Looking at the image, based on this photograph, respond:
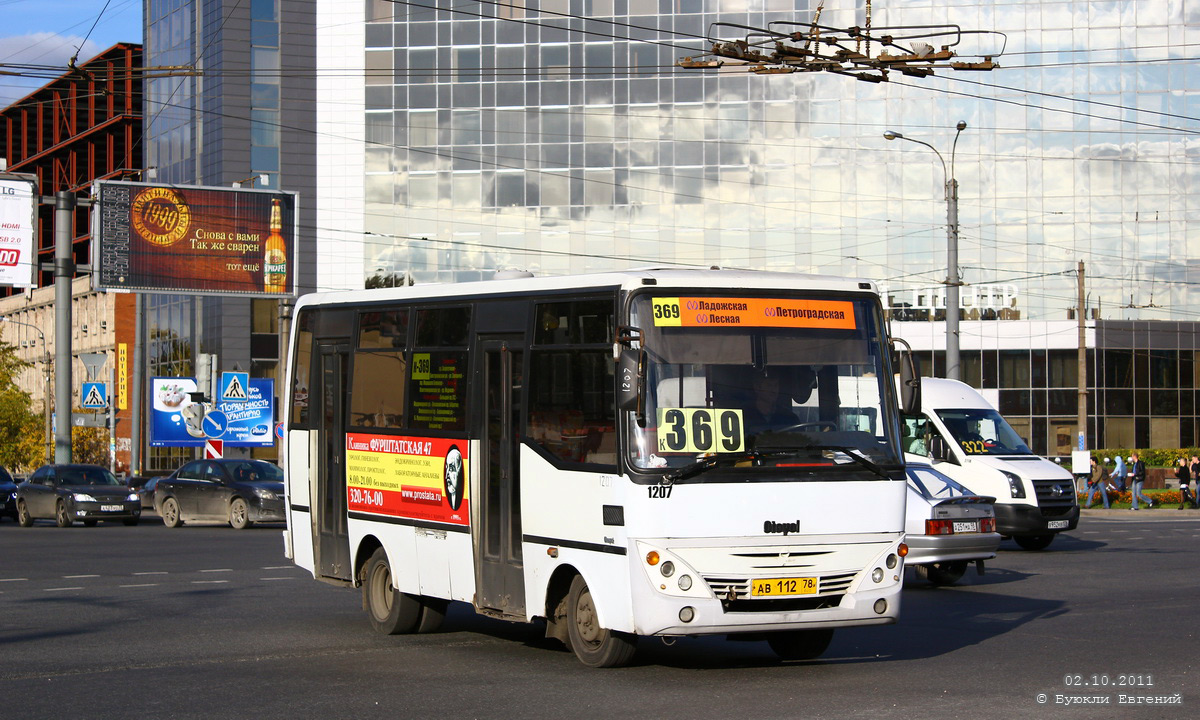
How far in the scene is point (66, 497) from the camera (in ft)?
113

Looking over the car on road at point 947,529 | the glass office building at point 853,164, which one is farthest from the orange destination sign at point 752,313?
the glass office building at point 853,164

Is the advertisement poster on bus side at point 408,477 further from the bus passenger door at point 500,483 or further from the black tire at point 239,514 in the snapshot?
the black tire at point 239,514

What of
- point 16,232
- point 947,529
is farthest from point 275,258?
point 947,529

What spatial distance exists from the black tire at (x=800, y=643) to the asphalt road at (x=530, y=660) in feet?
0.49

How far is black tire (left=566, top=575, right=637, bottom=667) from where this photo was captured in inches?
429

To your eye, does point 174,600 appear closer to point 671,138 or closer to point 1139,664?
point 1139,664

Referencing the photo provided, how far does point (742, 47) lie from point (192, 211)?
2789 centimetres

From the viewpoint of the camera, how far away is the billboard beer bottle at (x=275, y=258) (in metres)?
43.8

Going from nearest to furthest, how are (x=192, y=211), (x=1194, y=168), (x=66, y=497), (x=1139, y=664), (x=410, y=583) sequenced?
1. (x=1139, y=664)
2. (x=410, y=583)
3. (x=66, y=497)
4. (x=192, y=211)
5. (x=1194, y=168)

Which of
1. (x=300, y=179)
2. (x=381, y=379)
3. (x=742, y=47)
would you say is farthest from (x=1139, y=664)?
(x=300, y=179)

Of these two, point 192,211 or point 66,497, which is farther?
point 192,211

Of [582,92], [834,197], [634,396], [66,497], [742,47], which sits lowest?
Answer: [66,497]

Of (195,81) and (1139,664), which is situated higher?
(195,81)

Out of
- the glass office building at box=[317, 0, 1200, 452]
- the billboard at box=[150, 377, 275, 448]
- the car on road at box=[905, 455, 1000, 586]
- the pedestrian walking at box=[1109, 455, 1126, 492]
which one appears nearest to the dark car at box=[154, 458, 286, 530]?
the billboard at box=[150, 377, 275, 448]
